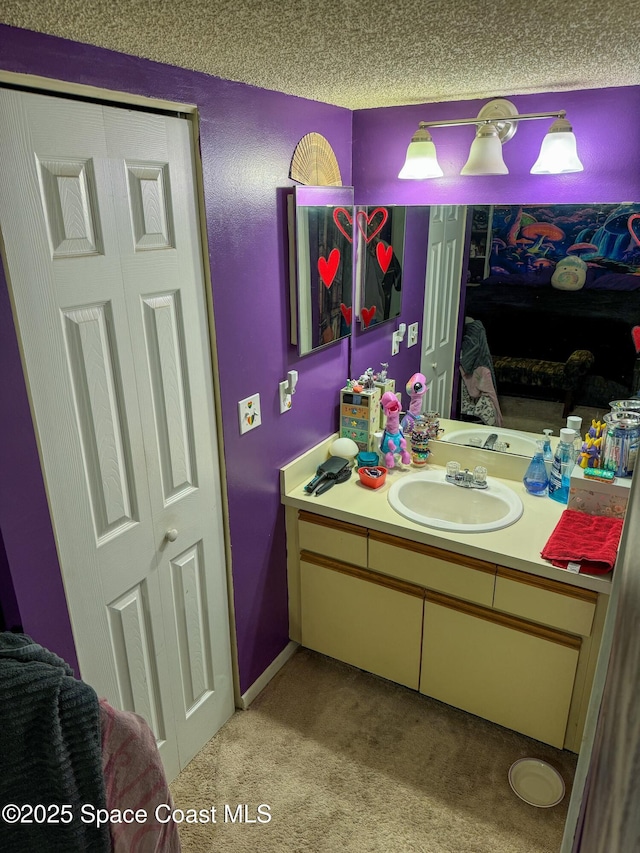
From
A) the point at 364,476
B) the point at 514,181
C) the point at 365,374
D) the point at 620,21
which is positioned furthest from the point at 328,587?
the point at 620,21

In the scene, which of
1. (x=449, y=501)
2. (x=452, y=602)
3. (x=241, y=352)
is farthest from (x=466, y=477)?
(x=241, y=352)

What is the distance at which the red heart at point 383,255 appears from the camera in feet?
7.95

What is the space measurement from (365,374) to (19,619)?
1632 mm

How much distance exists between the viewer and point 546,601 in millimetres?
1888

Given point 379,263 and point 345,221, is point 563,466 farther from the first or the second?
point 345,221

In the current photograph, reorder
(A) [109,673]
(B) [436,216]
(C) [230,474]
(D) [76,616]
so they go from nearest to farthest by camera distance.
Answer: (D) [76,616] → (A) [109,673] → (C) [230,474] → (B) [436,216]

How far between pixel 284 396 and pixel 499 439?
88 centimetres

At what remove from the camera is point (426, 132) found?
6.61 ft

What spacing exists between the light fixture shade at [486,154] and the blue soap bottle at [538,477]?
3.33ft

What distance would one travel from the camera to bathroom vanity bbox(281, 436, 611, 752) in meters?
1.91

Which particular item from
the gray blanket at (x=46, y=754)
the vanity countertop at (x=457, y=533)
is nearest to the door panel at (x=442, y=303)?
the vanity countertop at (x=457, y=533)

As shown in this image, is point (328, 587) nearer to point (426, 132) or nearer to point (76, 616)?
point (76, 616)

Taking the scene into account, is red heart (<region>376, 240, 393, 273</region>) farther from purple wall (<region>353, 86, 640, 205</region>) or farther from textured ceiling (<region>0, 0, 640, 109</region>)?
textured ceiling (<region>0, 0, 640, 109</region>)

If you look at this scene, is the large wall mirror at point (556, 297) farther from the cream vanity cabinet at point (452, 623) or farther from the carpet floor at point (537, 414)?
the cream vanity cabinet at point (452, 623)
